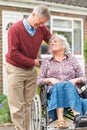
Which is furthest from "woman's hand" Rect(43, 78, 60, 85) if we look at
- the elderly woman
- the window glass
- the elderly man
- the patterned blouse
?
the window glass

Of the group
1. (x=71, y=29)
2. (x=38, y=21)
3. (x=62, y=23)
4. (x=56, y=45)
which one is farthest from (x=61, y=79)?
(x=71, y=29)

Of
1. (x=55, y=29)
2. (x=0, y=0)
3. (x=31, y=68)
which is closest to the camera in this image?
(x=31, y=68)

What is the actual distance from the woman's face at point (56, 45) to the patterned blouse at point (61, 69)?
178 millimetres

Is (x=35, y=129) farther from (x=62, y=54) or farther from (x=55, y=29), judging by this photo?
(x=55, y=29)

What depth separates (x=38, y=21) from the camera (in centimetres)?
611

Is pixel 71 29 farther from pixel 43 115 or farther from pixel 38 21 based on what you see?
pixel 43 115

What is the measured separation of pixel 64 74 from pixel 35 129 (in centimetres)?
86

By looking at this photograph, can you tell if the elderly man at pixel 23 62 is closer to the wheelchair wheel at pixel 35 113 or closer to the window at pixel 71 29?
the wheelchair wheel at pixel 35 113

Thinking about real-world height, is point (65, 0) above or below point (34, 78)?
above

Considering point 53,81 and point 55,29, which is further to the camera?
point 55,29

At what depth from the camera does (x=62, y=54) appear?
6.20 metres

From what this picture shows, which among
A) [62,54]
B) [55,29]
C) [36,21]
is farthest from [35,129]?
[55,29]

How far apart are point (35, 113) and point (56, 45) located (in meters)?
0.98

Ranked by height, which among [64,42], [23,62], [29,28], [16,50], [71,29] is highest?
[71,29]
